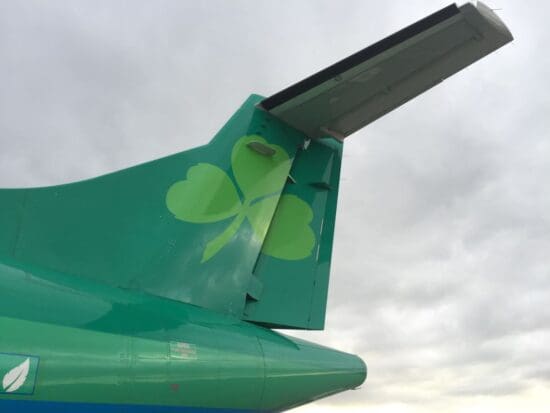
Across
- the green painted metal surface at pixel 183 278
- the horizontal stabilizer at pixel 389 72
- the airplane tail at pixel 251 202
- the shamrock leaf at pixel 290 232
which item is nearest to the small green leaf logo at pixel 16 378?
the green painted metal surface at pixel 183 278

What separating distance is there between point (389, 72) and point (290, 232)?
5.60 ft

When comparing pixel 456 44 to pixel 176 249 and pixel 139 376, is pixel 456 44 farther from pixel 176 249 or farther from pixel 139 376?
pixel 139 376

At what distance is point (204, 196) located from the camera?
4875mm

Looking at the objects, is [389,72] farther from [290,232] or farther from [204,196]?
[204,196]

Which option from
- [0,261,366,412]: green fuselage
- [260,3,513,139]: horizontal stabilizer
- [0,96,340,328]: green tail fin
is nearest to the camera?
[0,261,366,412]: green fuselage

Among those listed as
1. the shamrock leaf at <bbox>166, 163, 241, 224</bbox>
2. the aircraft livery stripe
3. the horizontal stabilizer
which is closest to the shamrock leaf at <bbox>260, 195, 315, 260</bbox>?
the shamrock leaf at <bbox>166, 163, 241, 224</bbox>

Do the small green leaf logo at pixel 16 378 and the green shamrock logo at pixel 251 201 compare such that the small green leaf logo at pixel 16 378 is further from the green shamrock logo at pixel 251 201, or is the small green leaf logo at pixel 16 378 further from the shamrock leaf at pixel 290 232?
the shamrock leaf at pixel 290 232

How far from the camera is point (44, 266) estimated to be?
12.5ft

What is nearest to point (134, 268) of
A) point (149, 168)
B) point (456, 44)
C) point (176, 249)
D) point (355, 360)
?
point (176, 249)

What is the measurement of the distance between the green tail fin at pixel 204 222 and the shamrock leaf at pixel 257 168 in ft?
0.03

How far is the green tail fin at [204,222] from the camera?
13.1 feet

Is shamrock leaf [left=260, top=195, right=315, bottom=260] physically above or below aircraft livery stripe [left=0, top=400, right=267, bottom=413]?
above

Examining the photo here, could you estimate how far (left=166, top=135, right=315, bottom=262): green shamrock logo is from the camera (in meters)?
4.79

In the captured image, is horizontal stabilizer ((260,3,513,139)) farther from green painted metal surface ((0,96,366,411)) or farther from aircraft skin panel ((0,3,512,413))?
green painted metal surface ((0,96,366,411))
